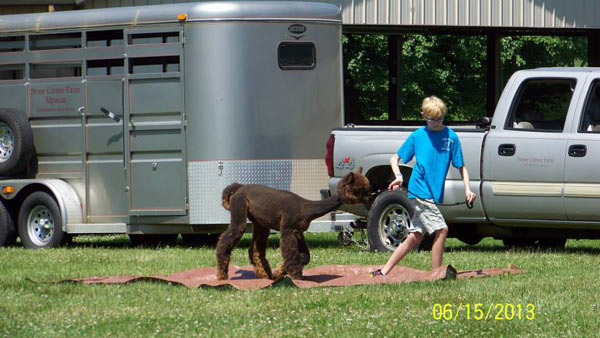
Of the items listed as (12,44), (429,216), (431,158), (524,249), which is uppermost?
(12,44)

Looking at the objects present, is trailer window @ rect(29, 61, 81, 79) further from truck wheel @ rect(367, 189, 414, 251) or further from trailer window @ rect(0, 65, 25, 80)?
truck wheel @ rect(367, 189, 414, 251)

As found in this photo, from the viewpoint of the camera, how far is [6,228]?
16.5 m

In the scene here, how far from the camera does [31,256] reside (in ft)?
47.9

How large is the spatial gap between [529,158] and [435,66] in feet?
89.8

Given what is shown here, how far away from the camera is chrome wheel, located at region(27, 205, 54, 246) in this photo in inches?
647

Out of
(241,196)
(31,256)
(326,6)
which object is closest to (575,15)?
(326,6)

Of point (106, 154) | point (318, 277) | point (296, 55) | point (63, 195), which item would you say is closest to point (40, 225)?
point (63, 195)

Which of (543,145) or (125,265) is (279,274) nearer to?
(125,265)

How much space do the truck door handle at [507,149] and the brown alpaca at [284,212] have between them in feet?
11.5

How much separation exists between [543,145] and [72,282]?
547 cm

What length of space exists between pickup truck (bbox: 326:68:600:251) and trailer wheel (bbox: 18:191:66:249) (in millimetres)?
3915

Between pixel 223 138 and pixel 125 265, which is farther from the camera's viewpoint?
pixel 223 138
